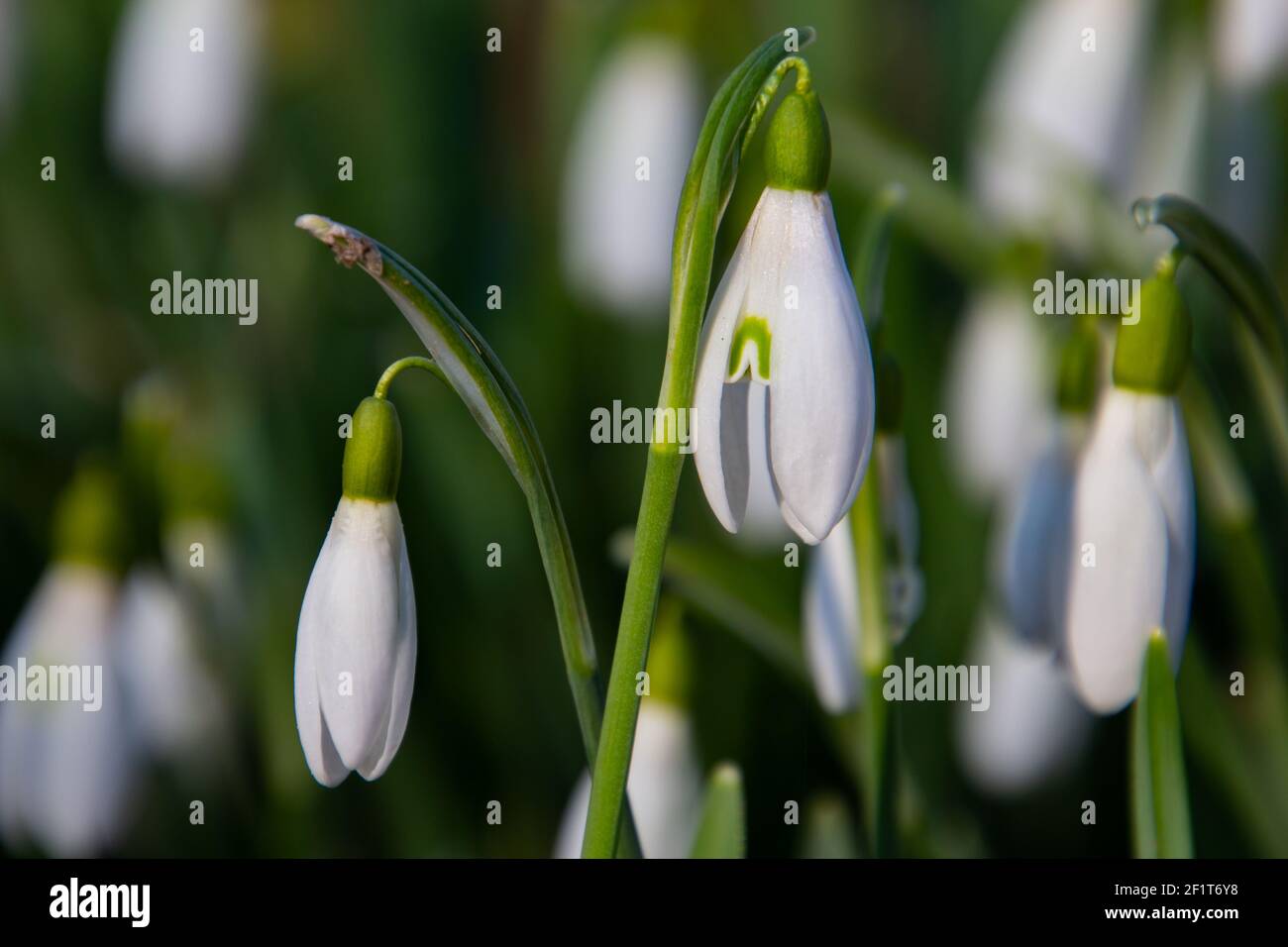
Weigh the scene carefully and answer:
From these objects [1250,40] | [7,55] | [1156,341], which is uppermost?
[7,55]

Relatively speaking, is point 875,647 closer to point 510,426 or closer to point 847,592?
point 847,592

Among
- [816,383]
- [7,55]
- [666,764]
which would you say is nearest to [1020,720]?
[666,764]

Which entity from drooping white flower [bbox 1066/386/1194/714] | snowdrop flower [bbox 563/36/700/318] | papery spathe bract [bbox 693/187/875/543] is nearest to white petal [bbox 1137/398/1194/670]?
drooping white flower [bbox 1066/386/1194/714]

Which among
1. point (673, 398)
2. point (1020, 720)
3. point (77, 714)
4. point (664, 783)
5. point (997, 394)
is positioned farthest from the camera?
point (997, 394)

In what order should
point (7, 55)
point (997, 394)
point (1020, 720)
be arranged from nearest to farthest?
point (1020, 720)
point (997, 394)
point (7, 55)

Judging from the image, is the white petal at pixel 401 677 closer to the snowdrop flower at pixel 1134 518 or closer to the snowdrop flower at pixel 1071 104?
the snowdrop flower at pixel 1134 518

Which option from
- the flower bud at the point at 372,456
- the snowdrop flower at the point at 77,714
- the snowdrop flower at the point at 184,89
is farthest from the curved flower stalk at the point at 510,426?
the snowdrop flower at the point at 184,89
